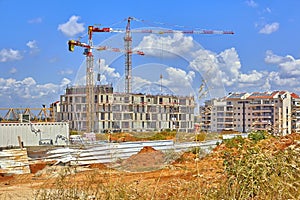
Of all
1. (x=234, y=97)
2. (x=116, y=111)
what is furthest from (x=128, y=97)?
(x=234, y=97)

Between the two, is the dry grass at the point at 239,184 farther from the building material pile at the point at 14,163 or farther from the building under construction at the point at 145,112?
the building material pile at the point at 14,163

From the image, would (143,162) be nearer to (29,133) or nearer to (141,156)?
(141,156)

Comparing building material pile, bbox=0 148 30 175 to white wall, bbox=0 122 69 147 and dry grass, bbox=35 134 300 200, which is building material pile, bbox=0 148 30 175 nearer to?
white wall, bbox=0 122 69 147

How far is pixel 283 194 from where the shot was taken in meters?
3.90

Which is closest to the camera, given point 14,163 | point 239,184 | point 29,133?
point 239,184

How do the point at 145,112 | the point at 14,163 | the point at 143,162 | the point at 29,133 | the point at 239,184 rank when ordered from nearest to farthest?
the point at 239,184 < the point at 143,162 < the point at 14,163 < the point at 145,112 < the point at 29,133

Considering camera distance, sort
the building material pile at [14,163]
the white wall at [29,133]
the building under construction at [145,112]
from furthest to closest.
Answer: the white wall at [29,133]
the building material pile at [14,163]
the building under construction at [145,112]

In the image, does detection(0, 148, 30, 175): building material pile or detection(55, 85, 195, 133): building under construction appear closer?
detection(55, 85, 195, 133): building under construction

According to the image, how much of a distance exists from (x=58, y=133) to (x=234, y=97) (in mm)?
43285

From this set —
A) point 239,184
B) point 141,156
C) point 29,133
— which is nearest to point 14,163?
point 141,156

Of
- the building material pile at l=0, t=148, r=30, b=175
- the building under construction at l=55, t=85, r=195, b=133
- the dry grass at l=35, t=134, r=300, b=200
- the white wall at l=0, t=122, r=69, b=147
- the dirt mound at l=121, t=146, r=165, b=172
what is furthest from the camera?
the white wall at l=0, t=122, r=69, b=147

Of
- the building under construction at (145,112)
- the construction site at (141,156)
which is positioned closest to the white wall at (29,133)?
the construction site at (141,156)

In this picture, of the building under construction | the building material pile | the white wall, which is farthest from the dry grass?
the white wall

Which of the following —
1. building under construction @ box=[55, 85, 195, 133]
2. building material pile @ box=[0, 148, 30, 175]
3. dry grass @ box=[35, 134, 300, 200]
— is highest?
building under construction @ box=[55, 85, 195, 133]
